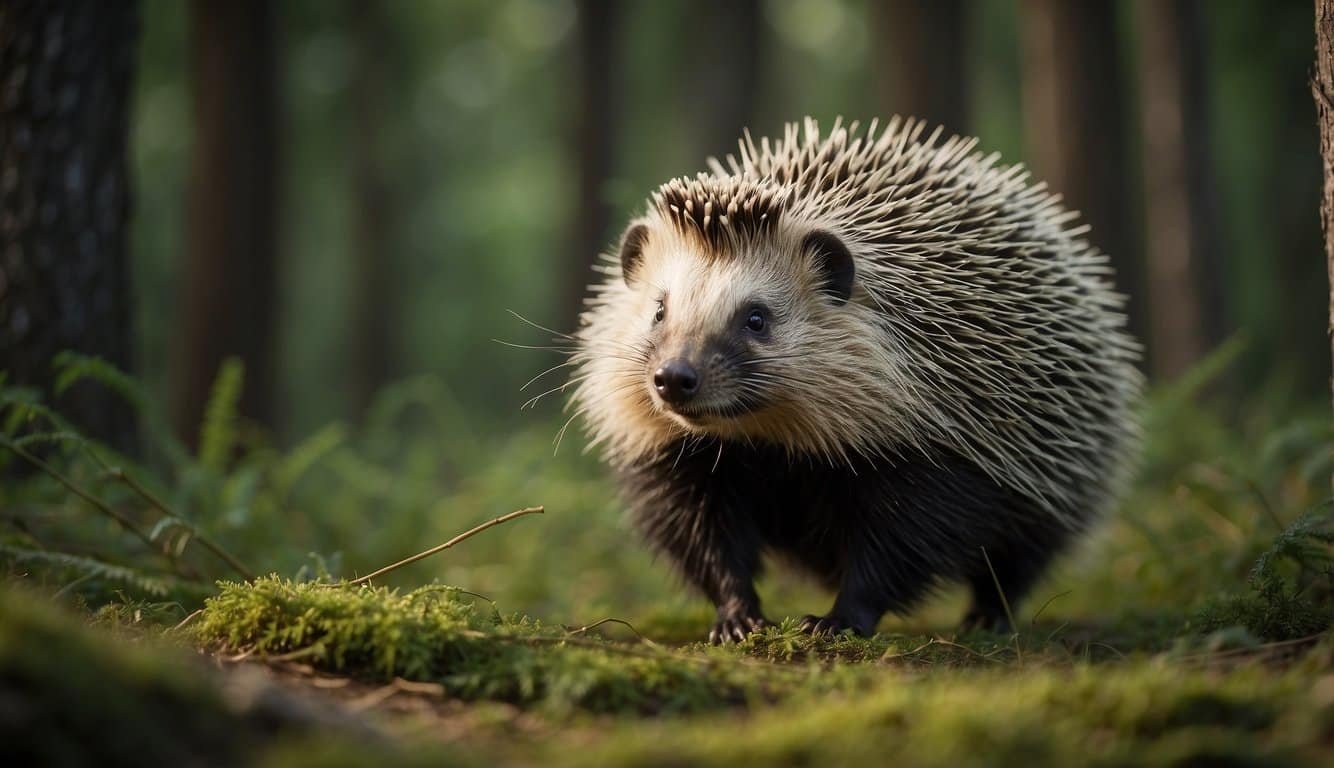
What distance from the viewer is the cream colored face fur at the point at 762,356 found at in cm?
521

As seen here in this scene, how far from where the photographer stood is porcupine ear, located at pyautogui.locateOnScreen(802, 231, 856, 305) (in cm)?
539

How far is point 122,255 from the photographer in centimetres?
755

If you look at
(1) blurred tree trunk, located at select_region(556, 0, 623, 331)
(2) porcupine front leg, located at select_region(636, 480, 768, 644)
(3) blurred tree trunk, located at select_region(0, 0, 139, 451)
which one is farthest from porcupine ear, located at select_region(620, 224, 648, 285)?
(1) blurred tree trunk, located at select_region(556, 0, 623, 331)

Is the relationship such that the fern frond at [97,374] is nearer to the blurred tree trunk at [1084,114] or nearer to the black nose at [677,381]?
the black nose at [677,381]

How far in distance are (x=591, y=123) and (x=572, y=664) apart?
1500cm

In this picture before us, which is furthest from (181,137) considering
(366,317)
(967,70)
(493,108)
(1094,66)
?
(1094,66)

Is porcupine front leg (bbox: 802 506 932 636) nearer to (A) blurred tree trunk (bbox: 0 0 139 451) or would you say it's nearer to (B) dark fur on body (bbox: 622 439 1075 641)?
(B) dark fur on body (bbox: 622 439 1075 641)

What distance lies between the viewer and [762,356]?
5312 millimetres

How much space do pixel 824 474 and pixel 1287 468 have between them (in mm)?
5381

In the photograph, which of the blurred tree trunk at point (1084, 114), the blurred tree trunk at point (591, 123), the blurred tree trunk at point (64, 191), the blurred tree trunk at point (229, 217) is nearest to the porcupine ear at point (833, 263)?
the blurred tree trunk at point (64, 191)

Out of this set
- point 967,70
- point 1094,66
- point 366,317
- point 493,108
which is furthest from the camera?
point 493,108

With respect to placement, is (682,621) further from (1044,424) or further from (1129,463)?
(1129,463)

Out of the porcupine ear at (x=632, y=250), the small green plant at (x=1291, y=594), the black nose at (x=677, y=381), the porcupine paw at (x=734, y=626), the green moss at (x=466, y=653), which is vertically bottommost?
the porcupine paw at (x=734, y=626)

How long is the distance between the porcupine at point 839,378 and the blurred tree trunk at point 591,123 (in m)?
11.0
